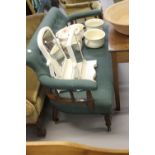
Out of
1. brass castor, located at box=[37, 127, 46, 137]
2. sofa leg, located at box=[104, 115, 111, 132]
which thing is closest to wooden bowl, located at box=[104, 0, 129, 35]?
sofa leg, located at box=[104, 115, 111, 132]

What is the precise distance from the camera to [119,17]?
1694 mm

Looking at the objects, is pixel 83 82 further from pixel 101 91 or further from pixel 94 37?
pixel 94 37

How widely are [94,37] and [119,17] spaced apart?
0.98ft

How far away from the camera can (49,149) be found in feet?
2.36

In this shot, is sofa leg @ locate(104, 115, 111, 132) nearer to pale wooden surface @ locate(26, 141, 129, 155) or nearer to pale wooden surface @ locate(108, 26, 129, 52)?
pale wooden surface @ locate(108, 26, 129, 52)

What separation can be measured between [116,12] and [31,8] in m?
1.09

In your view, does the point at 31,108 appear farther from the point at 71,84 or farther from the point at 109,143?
the point at 109,143

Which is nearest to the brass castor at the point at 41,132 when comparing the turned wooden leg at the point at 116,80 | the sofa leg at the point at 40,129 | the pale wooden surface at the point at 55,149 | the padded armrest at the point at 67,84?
the sofa leg at the point at 40,129

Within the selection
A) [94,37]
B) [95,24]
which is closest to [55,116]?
[94,37]

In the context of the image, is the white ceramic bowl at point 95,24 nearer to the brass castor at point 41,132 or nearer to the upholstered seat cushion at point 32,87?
the upholstered seat cushion at point 32,87

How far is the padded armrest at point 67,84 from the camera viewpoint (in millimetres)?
1424

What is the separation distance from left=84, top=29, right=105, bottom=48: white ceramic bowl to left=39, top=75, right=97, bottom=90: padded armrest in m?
0.55

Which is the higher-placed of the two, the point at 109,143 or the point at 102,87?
the point at 102,87
